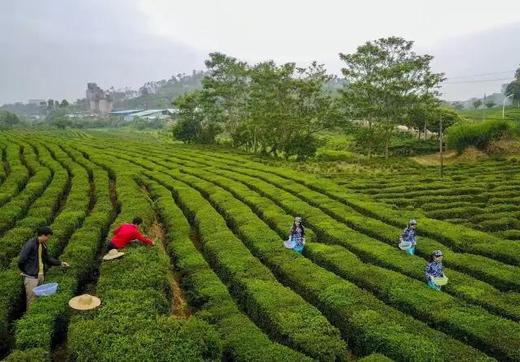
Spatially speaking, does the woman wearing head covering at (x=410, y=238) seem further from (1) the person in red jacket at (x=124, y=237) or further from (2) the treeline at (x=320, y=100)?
(2) the treeline at (x=320, y=100)

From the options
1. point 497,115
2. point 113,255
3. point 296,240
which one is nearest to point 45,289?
point 113,255

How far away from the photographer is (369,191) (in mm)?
29547

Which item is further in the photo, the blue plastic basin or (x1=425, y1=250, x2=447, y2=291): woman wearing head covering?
(x1=425, y1=250, x2=447, y2=291): woman wearing head covering

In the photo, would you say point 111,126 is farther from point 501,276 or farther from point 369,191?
point 501,276

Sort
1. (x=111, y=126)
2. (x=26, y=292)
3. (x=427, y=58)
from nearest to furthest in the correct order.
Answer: (x=26, y=292) → (x=427, y=58) → (x=111, y=126)

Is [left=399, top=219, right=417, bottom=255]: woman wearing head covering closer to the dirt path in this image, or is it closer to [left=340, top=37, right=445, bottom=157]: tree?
the dirt path

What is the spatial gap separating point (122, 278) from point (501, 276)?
37.6 ft

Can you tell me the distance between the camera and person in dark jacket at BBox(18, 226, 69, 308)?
Result: 39.2 feet

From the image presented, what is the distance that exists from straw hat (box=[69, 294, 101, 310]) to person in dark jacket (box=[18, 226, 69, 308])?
1883 mm

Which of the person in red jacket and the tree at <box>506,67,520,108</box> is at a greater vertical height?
the tree at <box>506,67,520,108</box>

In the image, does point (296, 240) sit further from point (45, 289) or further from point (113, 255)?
point (45, 289)

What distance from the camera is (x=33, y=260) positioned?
39.8 feet

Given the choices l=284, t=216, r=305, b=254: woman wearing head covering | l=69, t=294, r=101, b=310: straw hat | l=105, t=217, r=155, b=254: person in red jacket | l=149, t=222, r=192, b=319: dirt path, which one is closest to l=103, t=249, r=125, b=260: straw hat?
l=105, t=217, r=155, b=254: person in red jacket

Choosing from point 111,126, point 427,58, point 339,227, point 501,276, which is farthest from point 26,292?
point 111,126
